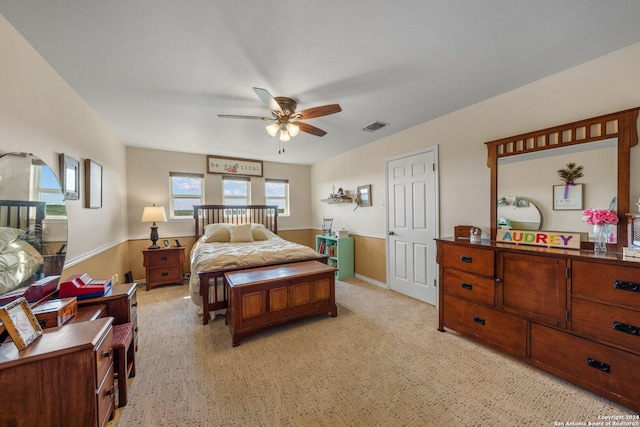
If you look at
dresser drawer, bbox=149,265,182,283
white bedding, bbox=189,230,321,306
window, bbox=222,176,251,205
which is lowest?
dresser drawer, bbox=149,265,182,283

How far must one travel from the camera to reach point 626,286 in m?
1.49

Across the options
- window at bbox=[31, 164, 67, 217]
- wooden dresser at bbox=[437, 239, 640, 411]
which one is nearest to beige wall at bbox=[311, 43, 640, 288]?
wooden dresser at bbox=[437, 239, 640, 411]

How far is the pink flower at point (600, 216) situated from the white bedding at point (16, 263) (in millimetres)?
4052

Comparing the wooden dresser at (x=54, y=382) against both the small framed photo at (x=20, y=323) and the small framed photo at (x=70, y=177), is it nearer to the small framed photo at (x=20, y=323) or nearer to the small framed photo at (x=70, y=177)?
the small framed photo at (x=20, y=323)

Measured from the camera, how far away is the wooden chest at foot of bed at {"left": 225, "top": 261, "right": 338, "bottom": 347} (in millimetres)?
2375

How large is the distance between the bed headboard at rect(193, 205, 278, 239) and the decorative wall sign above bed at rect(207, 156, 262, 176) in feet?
2.55

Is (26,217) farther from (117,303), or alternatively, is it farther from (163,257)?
(163,257)

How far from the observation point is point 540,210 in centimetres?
221

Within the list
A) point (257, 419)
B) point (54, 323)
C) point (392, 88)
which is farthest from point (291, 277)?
point (392, 88)

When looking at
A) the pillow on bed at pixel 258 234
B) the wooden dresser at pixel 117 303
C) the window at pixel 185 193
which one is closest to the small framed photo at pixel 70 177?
the wooden dresser at pixel 117 303

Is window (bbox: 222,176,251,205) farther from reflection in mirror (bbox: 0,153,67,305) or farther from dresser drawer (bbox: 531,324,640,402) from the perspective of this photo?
dresser drawer (bbox: 531,324,640,402)

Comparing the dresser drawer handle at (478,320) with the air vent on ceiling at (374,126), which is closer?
the dresser drawer handle at (478,320)

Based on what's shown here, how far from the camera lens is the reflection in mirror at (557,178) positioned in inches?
74.0

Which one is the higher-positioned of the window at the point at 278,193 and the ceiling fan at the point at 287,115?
the ceiling fan at the point at 287,115
